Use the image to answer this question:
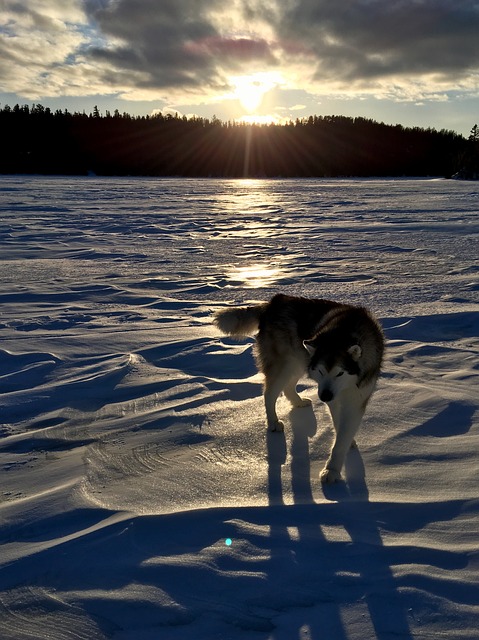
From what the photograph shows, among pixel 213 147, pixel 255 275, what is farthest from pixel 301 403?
pixel 213 147

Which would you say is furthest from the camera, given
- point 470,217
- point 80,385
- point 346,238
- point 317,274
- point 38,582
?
point 470,217

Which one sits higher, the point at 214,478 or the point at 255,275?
the point at 255,275

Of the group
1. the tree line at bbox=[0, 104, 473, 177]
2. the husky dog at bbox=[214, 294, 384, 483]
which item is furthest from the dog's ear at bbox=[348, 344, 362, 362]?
the tree line at bbox=[0, 104, 473, 177]

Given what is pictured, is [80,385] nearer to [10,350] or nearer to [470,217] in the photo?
[10,350]

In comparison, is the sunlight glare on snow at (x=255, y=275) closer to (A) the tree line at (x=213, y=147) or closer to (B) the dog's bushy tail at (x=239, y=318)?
(B) the dog's bushy tail at (x=239, y=318)

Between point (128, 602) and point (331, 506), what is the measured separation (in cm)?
108

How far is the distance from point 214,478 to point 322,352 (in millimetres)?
883

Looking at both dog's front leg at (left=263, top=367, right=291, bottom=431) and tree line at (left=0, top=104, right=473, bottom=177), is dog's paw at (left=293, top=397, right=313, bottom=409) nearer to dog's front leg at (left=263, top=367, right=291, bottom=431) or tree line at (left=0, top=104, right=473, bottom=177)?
dog's front leg at (left=263, top=367, right=291, bottom=431)

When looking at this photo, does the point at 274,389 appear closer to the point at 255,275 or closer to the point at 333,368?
the point at 333,368

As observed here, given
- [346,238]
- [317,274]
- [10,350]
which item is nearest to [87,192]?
[346,238]

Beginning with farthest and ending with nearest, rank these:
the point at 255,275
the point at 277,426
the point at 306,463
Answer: the point at 255,275, the point at 277,426, the point at 306,463

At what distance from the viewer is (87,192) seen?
68.4 ft

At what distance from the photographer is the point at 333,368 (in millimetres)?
2893

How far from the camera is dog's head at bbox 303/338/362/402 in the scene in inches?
113
